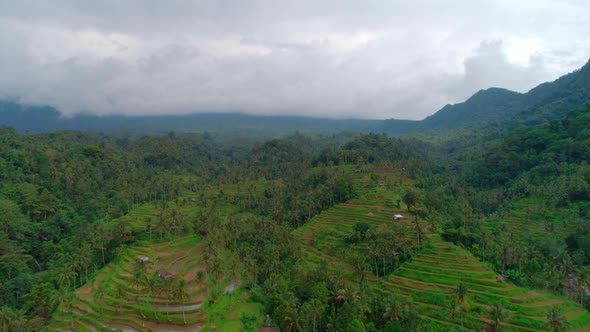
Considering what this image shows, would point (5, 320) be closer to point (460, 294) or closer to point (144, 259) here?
point (144, 259)

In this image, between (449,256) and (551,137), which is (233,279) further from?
(551,137)

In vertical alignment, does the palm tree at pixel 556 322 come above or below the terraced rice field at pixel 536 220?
below

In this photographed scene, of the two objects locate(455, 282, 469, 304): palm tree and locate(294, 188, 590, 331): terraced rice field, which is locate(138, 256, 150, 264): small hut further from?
locate(455, 282, 469, 304): palm tree

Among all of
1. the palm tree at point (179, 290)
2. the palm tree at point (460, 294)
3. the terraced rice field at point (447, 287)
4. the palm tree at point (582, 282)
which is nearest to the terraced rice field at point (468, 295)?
the terraced rice field at point (447, 287)

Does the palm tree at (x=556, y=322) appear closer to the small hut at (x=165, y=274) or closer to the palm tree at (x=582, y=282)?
the palm tree at (x=582, y=282)

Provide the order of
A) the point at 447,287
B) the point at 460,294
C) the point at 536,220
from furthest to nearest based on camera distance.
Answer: the point at 536,220 < the point at 447,287 < the point at 460,294

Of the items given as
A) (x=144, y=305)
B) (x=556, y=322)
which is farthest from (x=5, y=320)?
(x=556, y=322)

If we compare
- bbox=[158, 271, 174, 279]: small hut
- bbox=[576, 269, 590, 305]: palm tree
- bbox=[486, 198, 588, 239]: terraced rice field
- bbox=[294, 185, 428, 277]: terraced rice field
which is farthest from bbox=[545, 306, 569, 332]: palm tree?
bbox=[158, 271, 174, 279]: small hut

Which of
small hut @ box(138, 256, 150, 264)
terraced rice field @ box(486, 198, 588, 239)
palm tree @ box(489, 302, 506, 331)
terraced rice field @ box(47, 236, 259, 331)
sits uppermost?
terraced rice field @ box(486, 198, 588, 239)
